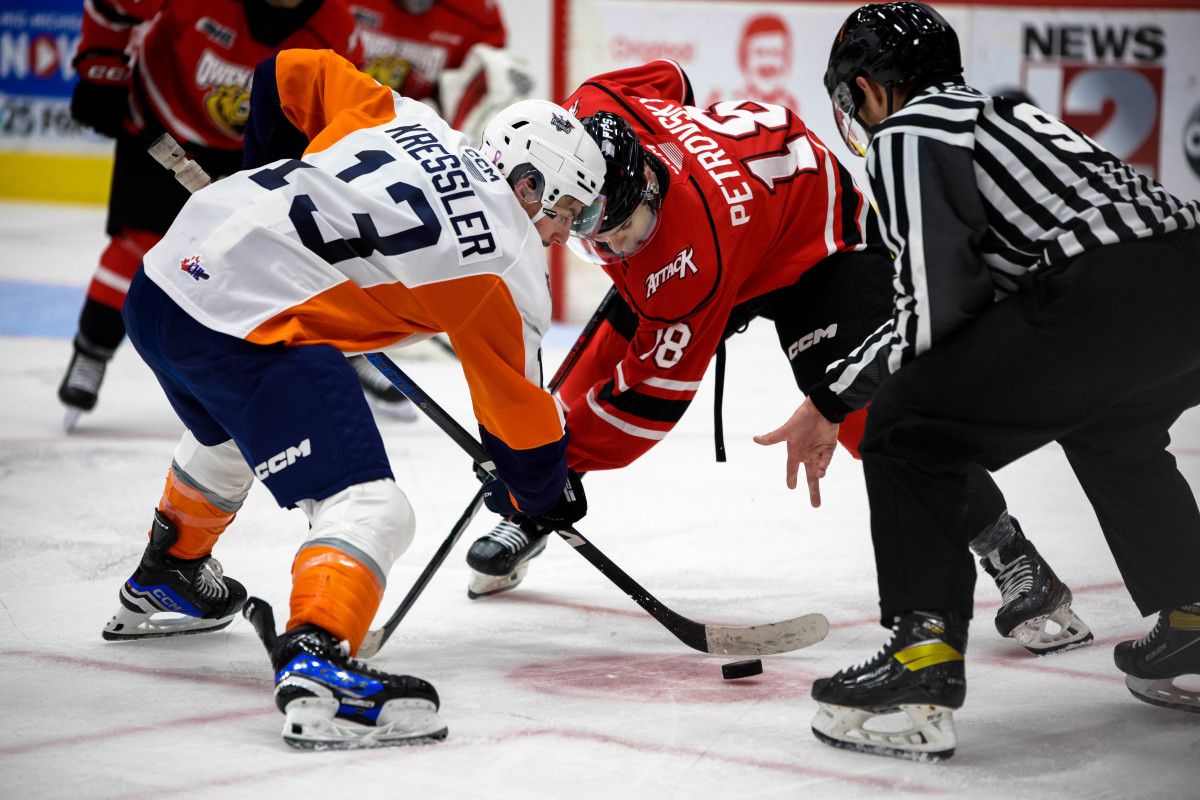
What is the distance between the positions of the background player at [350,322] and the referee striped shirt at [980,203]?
54 cm

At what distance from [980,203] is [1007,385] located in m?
0.23

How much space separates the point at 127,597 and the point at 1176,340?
1671mm

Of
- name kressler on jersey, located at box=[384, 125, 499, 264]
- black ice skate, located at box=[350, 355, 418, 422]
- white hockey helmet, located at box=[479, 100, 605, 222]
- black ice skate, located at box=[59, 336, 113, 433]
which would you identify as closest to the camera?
name kressler on jersey, located at box=[384, 125, 499, 264]

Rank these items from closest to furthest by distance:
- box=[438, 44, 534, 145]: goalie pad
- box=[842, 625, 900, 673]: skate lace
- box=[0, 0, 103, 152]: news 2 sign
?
box=[842, 625, 900, 673]: skate lace → box=[438, 44, 534, 145]: goalie pad → box=[0, 0, 103, 152]: news 2 sign

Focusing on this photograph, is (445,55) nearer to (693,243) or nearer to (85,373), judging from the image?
(85,373)

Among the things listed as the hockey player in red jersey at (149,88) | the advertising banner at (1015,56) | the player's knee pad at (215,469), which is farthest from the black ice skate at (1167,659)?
the advertising banner at (1015,56)

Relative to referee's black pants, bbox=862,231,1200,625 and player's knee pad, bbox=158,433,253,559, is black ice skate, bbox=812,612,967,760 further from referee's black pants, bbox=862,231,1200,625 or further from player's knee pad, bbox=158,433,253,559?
player's knee pad, bbox=158,433,253,559

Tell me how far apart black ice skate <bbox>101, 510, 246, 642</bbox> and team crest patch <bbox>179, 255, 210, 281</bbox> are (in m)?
0.53

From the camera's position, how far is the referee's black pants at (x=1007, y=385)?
1918mm

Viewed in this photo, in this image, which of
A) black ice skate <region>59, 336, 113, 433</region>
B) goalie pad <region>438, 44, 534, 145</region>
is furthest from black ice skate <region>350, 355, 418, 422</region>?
goalie pad <region>438, 44, 534, 145</region>

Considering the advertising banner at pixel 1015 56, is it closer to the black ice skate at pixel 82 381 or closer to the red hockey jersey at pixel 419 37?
the red hockey jersey at pixel 419 37

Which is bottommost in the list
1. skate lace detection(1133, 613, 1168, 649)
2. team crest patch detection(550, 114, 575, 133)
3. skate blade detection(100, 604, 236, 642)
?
skate blade detection(100, 604, 236, 642)

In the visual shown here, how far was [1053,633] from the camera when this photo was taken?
2549mm

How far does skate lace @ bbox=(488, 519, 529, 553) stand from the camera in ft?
9.37
